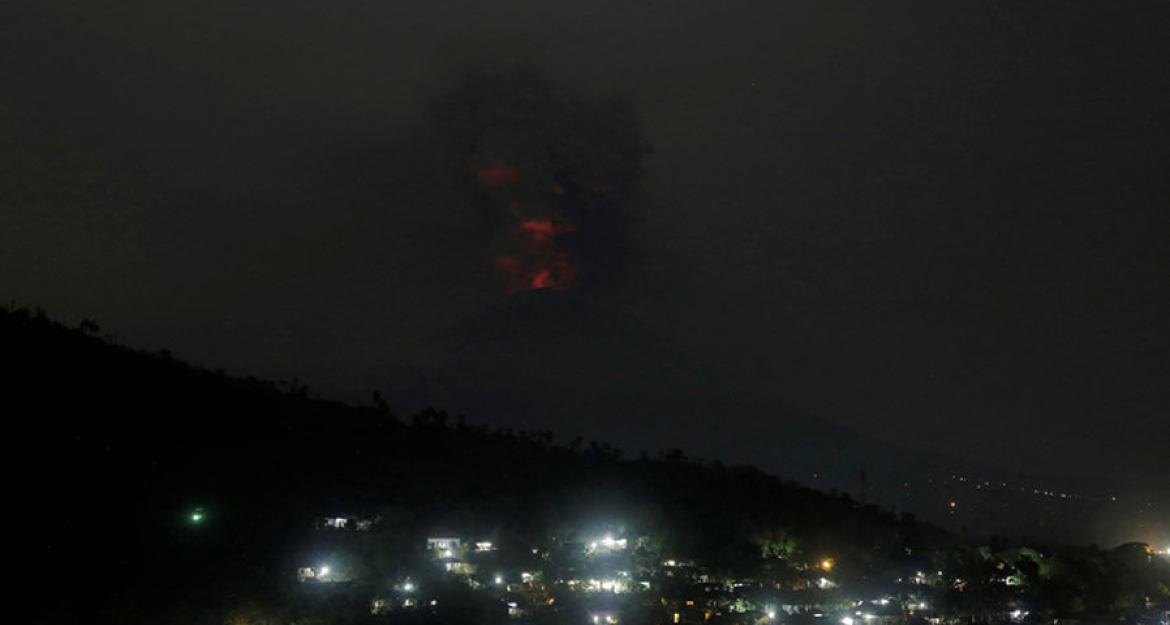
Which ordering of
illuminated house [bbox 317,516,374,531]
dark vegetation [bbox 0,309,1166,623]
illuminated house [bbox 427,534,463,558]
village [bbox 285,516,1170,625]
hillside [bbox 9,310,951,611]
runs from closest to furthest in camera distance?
dark vegetation [bbox 0,309,1166,623] → hillside [bbox 9,310,951,611] → village [bbox 285,516,1170,625] → illuminated house [bbox 317,516,374,531] → illuminated house [bbox 427,534,463,558]

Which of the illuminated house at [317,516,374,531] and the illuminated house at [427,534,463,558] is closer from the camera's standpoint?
the illuminated house at [317,516,374,531]

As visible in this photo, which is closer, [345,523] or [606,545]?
[345,523]

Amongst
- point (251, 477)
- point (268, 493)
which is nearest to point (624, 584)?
point (268, 493)

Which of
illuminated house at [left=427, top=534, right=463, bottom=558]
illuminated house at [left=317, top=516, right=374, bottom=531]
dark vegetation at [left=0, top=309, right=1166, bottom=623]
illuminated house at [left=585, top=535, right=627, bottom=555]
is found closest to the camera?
dark vegetation at [left=0, top=309, right=1166, bottom=623]

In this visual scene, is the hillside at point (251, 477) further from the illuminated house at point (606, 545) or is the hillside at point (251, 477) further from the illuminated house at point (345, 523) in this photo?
the illuminated house at point (606, 545)

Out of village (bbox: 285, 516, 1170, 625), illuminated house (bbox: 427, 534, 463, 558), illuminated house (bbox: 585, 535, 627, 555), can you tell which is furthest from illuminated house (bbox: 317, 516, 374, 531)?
illuminated house (bbox: 585, 535, 627, 555)

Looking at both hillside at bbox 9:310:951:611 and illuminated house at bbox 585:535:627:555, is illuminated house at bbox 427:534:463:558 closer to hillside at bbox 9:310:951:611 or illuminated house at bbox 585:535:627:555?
hillside at bbox 9:310:951:611

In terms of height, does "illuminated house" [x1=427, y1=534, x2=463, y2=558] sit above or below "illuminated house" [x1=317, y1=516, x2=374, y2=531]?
below

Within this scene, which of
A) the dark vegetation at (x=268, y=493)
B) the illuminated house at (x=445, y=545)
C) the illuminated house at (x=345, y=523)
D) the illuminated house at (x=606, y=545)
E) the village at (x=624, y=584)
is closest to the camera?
the dark vegetation at (x=268, y=493)

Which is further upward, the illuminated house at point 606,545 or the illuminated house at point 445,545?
the illuminated house at point 606,545

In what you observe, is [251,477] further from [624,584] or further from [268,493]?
[624,584]

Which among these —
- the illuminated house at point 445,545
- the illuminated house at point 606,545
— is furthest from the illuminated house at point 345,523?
the illuminated house at point 606,545
